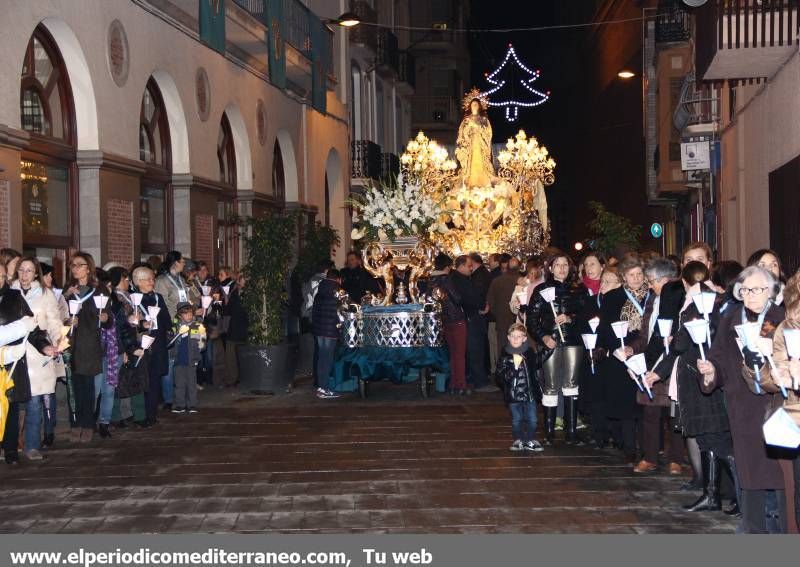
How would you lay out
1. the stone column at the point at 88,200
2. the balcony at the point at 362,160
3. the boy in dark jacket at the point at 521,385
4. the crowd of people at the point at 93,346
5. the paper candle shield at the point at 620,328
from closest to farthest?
1. the paper candle shield at the point at 620,328
2. the crowd of people at the point at 93,346
3. the boy in dark jacket at the point at 521,385
4. the stone column at the point at 88,200
5. the balcony at the point at 362,160

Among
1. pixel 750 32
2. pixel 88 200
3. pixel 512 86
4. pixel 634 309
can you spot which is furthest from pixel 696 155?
pixel 634 309

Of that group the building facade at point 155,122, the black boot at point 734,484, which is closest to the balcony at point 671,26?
the building facade at point 155,122

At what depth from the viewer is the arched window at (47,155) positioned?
15.0 m

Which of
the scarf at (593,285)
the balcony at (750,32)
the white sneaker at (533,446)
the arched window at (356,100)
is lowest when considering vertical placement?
the white sneaker at (533,446)

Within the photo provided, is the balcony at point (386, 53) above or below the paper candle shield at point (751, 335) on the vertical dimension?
above

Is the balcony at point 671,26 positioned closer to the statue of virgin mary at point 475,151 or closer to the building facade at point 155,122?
the statue of virgin mary at point 475,151

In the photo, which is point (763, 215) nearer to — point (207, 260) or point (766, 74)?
point (766, 74)

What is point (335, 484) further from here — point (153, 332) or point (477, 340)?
point (477, 340)

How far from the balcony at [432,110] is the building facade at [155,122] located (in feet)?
79.8

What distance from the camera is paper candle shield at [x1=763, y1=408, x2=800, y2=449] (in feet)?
21.4

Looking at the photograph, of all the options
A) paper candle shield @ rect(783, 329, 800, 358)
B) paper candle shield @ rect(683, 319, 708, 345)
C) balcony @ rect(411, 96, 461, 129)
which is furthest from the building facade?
balcony @ rect(411, 96, 461, 129)

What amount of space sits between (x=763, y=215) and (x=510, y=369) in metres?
10.7

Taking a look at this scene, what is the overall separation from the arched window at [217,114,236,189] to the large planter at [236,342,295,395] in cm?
669

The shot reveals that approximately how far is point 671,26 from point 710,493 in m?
25.3
